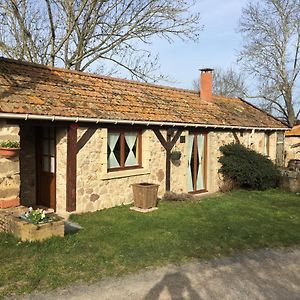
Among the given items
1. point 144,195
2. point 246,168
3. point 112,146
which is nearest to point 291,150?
point 246,168

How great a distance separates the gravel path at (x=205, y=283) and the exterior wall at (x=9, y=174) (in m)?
3.59

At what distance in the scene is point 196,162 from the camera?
12969 millimetres

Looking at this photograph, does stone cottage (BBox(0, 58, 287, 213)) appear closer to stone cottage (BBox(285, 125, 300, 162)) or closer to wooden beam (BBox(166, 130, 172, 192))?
wooden beam (BBox(166, 130, 172, 192))

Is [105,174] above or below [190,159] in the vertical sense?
below

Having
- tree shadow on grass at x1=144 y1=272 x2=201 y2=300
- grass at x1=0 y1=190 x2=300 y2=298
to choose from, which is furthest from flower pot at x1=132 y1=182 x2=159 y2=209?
tree shadow on grass at x1=144 y1=272 x2=201 y2=300

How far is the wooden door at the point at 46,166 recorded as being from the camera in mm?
9398

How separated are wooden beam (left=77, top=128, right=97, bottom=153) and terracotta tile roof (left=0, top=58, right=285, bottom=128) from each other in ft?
1.40

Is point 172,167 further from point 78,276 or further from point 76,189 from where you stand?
point 78,276

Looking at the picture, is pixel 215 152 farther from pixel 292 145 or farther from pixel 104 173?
pixel 292 145

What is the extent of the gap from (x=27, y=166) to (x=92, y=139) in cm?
201

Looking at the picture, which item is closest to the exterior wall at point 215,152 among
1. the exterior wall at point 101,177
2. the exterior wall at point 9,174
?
the exterior wall at point 101,177

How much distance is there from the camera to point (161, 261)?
576 centimetres

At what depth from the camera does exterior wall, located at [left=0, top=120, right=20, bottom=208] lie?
7508mm

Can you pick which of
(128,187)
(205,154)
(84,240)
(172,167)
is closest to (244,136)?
(205,154)
